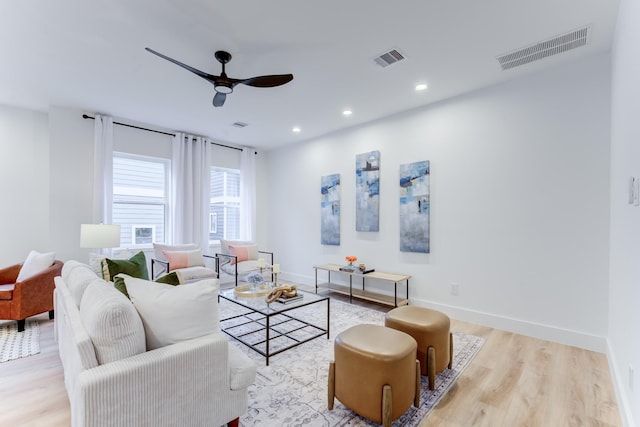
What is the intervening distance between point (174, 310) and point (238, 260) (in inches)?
141

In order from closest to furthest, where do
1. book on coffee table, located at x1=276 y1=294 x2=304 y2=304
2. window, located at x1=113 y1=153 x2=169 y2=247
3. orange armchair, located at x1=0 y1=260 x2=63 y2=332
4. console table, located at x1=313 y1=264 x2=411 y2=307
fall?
1. book on coffee table, located at x1=276 y1=294 x2=304 y2=304
2. orange armchair, located at x1=0 y1=260 x2=63 y2=332
3. console table, located at x1=313 y1=264 x2=411 y2=307
4. window, located at x1=113 y1=153 x2=169 y2=247

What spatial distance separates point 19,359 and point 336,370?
283 centimetres

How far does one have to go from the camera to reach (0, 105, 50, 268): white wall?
4.04m

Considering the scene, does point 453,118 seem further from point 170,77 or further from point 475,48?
point 170,77

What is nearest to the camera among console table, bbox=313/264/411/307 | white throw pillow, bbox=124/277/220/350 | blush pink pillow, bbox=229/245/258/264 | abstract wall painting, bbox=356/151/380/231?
white throw pillow, bbox=124/277/220/350

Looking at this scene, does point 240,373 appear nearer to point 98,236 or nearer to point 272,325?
point 272,325

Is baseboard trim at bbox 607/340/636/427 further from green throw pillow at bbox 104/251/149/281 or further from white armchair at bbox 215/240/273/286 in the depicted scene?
white armchair at bbox 215/240/273/286

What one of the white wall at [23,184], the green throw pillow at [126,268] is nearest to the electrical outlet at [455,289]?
the green throw pillow at [126,268]

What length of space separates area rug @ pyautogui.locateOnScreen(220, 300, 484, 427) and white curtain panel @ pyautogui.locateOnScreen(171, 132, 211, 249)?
9.37 ft

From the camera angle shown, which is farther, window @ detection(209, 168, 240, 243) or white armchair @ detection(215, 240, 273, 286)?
window @ detection(209, 168, 240, 243)

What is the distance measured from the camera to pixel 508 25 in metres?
2.33

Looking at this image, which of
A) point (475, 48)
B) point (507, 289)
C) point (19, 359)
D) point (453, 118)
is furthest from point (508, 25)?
point (19, 359)

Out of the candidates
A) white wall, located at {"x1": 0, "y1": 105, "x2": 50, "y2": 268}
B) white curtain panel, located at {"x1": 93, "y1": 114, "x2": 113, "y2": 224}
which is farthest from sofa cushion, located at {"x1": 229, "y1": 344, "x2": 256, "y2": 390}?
white wall, located at {"x1": 0, "y1": 105, "x2": 50, "y2": 268}

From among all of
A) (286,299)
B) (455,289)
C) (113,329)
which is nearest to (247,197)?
(286,299)
